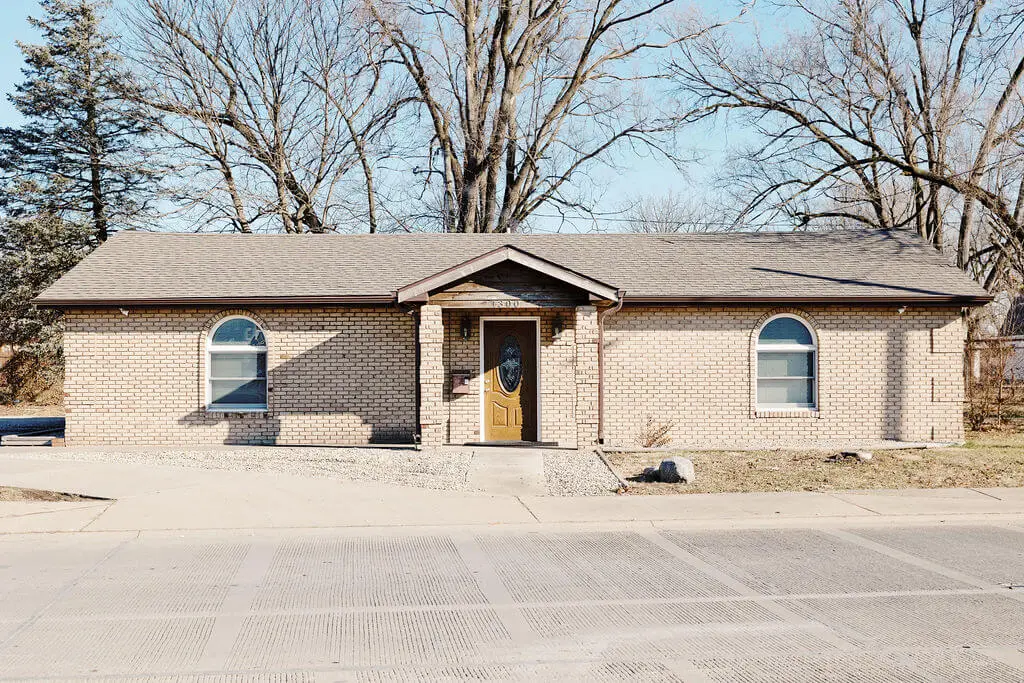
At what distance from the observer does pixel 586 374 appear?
52.6 feet

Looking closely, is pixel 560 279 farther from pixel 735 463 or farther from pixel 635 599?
pixel 635 599

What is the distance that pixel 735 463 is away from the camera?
1473cm

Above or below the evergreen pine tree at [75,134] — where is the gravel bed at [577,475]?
below

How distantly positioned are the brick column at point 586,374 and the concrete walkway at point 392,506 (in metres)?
3.55

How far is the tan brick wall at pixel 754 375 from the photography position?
56.8ft

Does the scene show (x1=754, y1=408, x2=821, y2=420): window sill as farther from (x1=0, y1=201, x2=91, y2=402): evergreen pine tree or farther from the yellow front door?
(x1=0, y1=201, x2=91, y2=402): evergreen pine tree

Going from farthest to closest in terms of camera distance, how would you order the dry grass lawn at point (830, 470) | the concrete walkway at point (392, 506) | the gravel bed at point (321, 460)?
the gravel bed at point (321, 460) → the dry grass lawn at point (830, 470) → the concrete walkway at point (392, 506)

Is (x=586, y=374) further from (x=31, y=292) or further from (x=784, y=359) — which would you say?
(x=31, y=292)

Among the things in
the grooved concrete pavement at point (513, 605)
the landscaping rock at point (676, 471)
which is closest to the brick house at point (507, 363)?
the landscaping rock at point (676, 471)

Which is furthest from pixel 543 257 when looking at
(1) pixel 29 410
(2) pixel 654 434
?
(1) pixel 29 410

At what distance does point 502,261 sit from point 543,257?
1.23 m

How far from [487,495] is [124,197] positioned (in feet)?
91.0

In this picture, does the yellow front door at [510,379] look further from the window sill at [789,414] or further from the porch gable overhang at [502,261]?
the window sill at [789,414]

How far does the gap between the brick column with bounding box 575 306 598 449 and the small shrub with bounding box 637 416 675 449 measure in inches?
56.1
